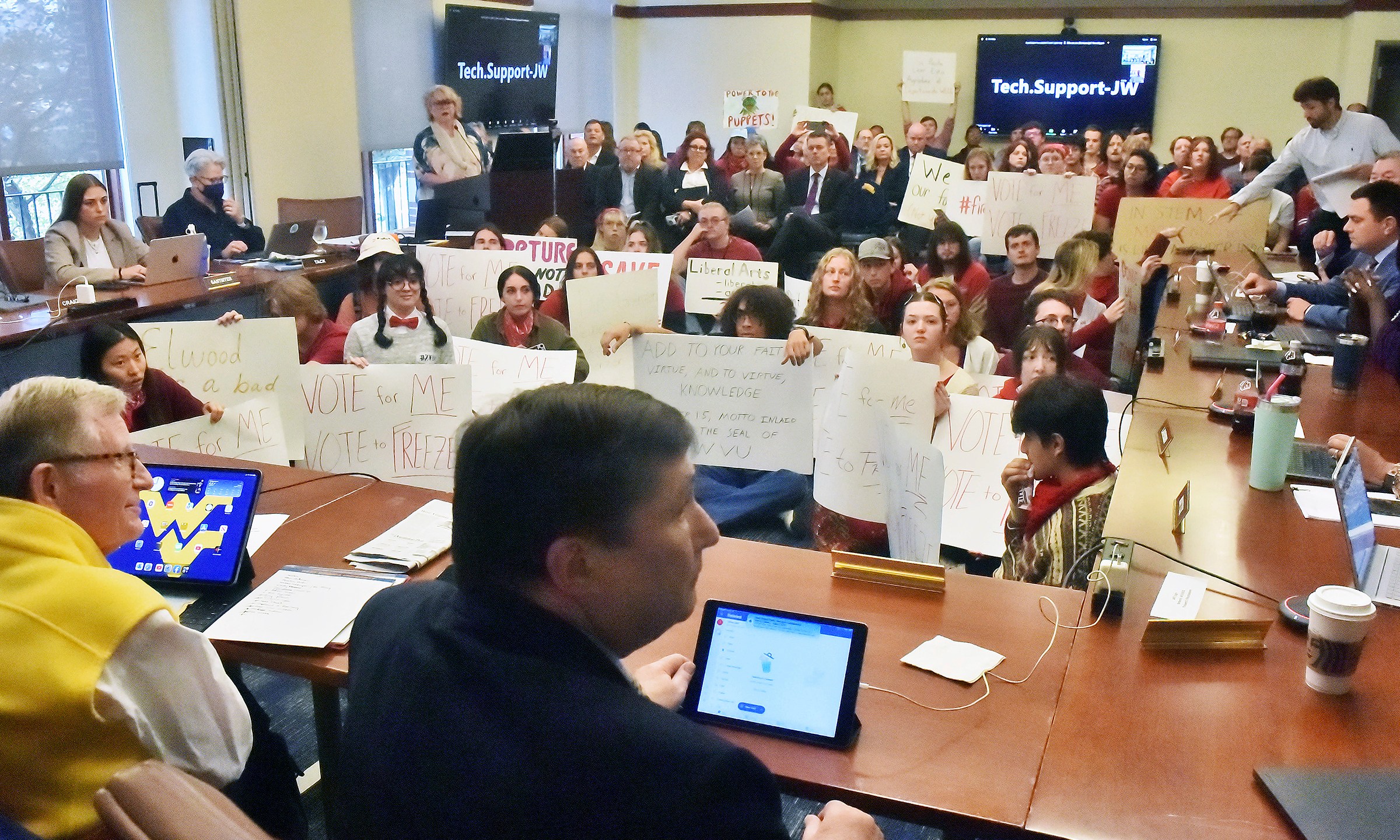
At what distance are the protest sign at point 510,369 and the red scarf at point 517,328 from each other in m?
0.69

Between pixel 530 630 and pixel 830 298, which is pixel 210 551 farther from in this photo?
pixel 830 298

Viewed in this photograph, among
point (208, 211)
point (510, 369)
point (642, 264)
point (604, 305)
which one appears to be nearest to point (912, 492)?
point (510, 369)

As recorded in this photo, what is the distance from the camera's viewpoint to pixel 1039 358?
3.75 meters

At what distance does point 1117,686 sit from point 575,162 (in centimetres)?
778

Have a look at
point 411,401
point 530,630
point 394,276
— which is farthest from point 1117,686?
point 394,276

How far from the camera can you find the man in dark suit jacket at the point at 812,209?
666 centimetres

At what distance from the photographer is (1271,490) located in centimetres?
276

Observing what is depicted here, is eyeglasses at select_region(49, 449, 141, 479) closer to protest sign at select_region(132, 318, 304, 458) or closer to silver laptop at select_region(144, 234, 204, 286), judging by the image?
protest sign at select_region(132, 318, 304, 458)

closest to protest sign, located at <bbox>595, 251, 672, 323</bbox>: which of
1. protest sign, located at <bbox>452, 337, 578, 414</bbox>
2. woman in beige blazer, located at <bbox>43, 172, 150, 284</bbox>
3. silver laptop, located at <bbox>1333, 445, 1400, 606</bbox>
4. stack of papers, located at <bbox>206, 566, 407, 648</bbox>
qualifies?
protest sign, located at <bbox>452, 337, 578, 414</bbox>

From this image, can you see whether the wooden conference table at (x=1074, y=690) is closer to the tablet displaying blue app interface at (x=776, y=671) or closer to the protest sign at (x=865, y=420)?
the tablet displaying blue app interface at (x=776, y=671)

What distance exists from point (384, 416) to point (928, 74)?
10188mm

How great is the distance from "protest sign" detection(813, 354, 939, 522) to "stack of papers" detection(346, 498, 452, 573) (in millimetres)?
1152

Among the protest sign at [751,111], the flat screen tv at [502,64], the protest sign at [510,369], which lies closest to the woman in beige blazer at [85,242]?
the protest sign at [510,369]

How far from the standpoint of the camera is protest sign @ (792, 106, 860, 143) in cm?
982
